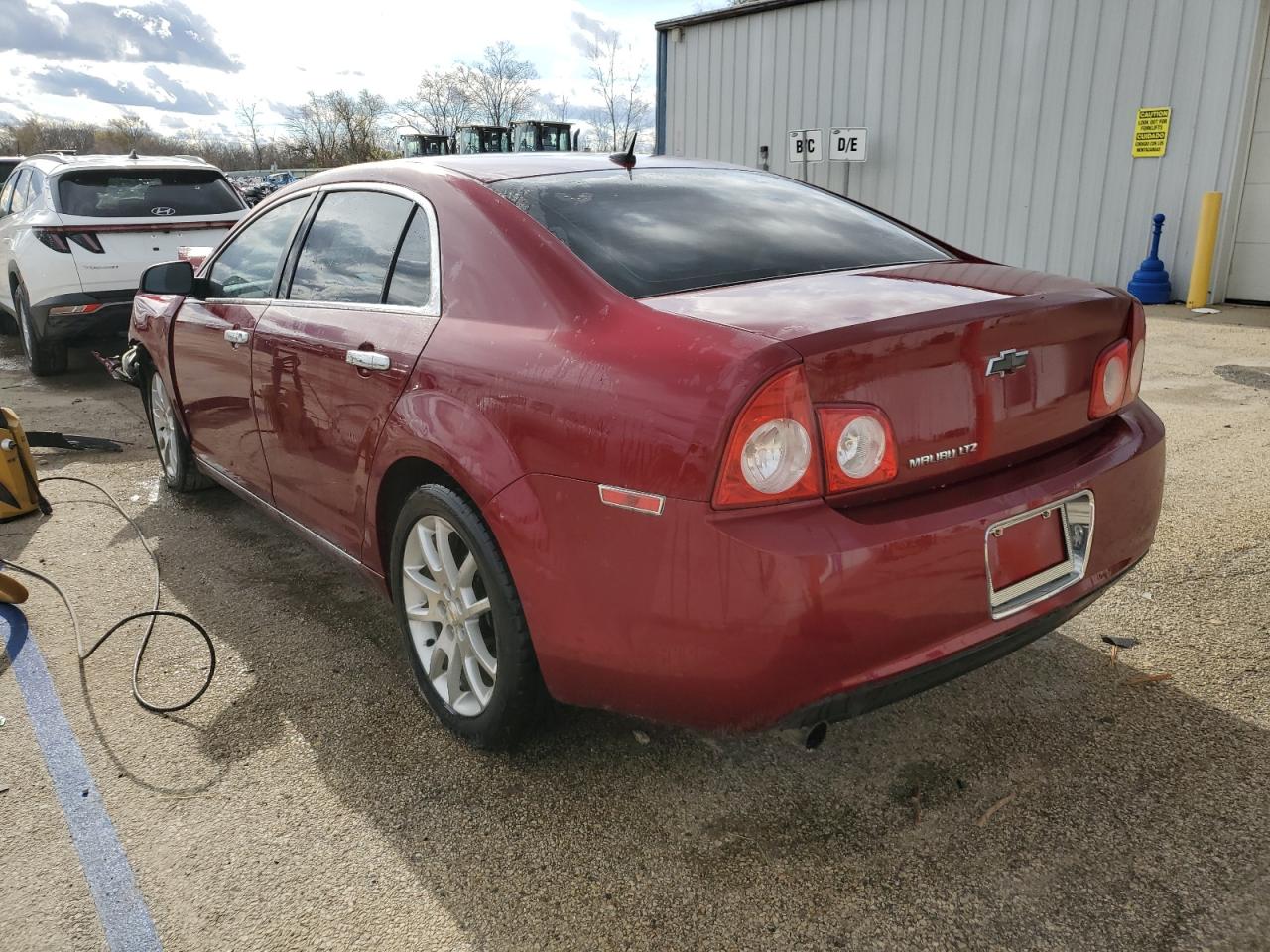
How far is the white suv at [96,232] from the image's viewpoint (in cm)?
728

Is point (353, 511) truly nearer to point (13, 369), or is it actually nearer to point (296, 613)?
point (296, 613)

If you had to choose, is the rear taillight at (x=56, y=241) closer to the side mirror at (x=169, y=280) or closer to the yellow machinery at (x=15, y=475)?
the yellow machinery at (x=15, y=475)

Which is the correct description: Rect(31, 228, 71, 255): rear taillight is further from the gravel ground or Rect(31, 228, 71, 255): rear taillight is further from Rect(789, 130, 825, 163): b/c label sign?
Rect(789, 130, 825, 163): b/c label sign

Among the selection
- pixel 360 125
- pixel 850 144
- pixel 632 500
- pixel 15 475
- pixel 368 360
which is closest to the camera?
pixel 632 500

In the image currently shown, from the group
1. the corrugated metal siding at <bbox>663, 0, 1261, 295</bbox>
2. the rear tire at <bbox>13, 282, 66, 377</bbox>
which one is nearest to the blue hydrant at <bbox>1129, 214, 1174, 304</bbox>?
the corrugated metal siding at <bbox>663, 0, 1261, 295</bbox>

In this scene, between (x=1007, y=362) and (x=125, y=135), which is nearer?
(x=1007, y=362)

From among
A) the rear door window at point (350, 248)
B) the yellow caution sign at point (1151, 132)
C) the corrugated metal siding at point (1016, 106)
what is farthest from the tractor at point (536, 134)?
the rear door window at point (350, 248)

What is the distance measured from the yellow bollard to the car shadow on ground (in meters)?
8.98

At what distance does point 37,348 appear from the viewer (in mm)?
7789

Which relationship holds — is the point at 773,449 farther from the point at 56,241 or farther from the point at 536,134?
the point at 536,134

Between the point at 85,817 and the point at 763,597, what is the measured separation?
1784 millimetres

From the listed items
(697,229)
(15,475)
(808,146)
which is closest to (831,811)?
(697,229)

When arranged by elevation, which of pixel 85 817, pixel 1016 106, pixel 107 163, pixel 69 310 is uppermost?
pixel 1016 106

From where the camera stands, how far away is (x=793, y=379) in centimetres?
180
